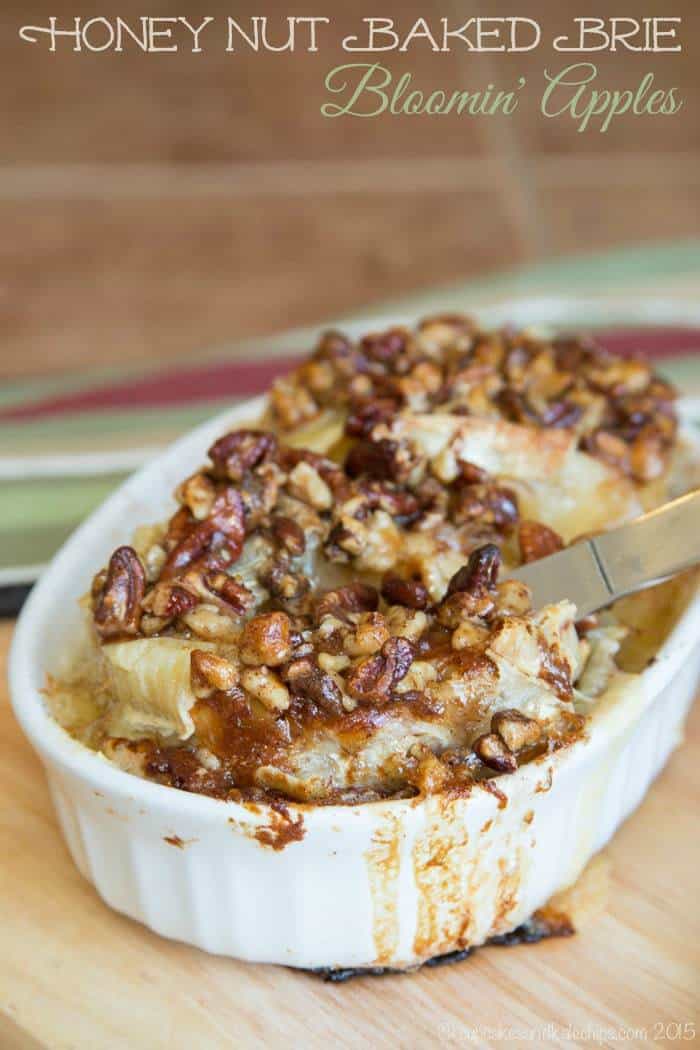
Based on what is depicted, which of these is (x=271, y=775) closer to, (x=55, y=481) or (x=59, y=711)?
(x=59, y=711)

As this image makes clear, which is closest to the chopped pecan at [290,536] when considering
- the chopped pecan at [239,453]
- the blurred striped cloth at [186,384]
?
the chopped pecan at [239,453]

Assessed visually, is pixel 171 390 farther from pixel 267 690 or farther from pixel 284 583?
pixel 267 690

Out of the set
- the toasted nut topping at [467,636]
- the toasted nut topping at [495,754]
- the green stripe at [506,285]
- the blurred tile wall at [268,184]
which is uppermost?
the blurred tile wall at [268,184]

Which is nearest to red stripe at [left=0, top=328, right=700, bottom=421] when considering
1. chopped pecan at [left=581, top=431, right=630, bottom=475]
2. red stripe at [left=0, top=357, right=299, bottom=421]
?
red stripe at [left=0, top=357, right=299, bottom=421]

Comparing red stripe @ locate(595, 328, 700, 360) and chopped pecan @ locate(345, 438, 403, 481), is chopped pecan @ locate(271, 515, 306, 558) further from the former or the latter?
red stripe @ locate(595, 328, 700, 360)

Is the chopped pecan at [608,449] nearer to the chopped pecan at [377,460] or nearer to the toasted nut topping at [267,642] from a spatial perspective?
the chopped pecan at [377,460]

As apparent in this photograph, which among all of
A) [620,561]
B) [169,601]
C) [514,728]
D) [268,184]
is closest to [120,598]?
[169,601]
